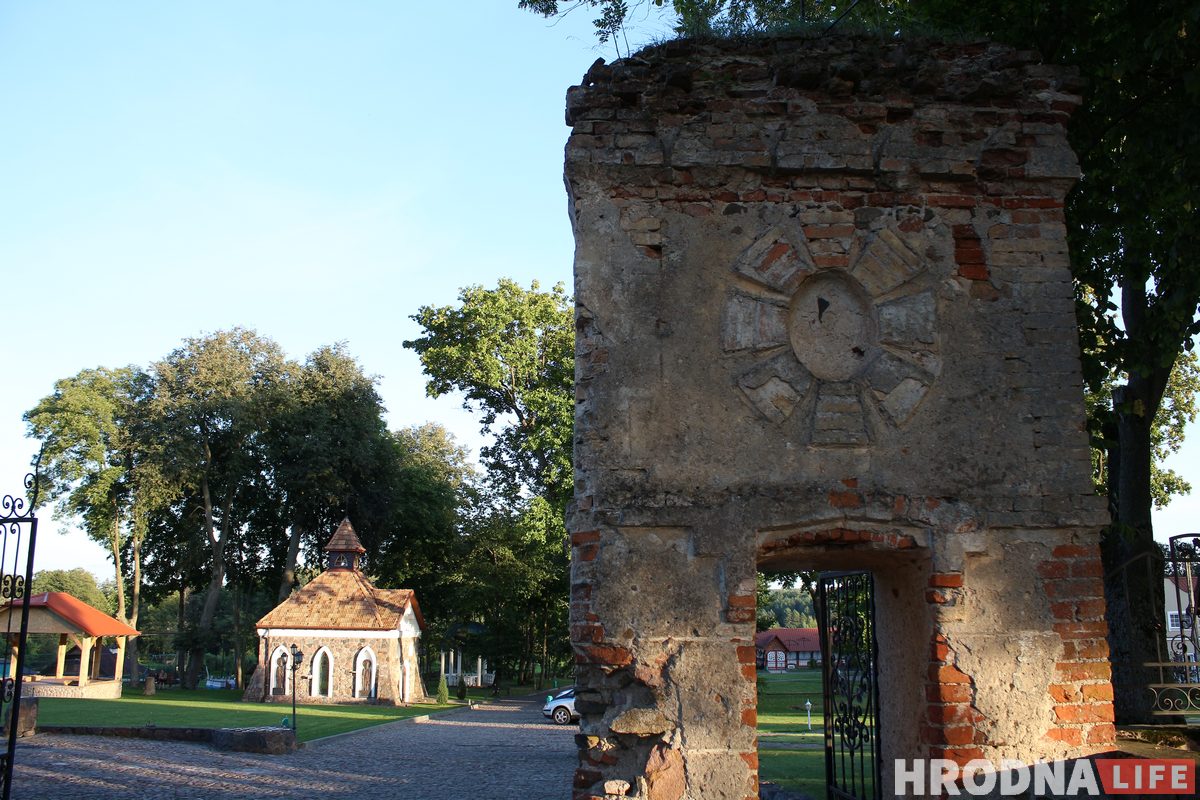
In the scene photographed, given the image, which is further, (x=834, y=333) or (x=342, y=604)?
(x=342, y=604)

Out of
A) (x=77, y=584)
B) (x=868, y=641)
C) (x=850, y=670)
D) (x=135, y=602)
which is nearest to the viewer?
(x=868, y=641)

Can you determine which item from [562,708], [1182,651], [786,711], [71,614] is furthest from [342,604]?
[1182,651]

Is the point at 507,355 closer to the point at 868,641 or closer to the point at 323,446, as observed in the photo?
the point at 323,446

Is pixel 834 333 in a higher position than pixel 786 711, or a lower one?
higher

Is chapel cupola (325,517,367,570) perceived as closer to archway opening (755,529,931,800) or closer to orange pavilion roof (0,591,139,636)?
orange pavilion roof (0,591,139,636)

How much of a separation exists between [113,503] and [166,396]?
588 centimetres

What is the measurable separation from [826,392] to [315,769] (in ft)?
47.6

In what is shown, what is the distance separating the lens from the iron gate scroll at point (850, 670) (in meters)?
6.78

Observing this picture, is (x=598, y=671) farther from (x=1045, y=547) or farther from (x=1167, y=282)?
(x=1167, y=282)

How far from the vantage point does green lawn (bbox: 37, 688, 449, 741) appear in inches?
925

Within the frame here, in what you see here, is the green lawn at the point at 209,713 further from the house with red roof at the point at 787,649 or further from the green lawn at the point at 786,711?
the house with red roof at the point at 787,649

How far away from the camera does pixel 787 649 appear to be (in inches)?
2904

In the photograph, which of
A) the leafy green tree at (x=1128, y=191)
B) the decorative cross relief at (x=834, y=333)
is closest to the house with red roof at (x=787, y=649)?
the leafy green tree at (x=1128, y=191)

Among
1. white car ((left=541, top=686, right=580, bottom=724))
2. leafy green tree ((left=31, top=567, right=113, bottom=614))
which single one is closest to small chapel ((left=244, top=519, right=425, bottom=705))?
white car ((left=541, top=686, right=580, bottom=724))
